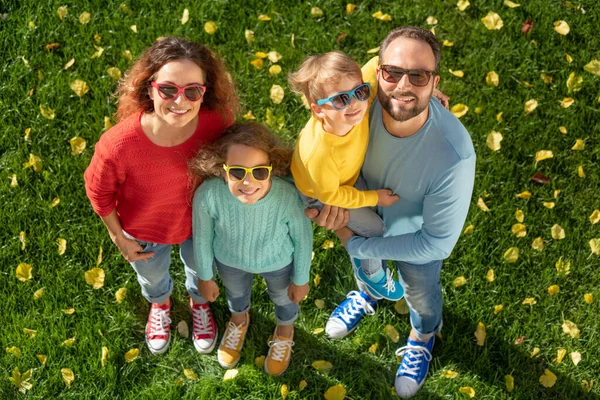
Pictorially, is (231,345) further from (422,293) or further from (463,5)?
(463,5)

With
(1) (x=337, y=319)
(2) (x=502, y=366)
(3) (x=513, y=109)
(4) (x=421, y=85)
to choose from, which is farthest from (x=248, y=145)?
(3) (x=513, y=109)

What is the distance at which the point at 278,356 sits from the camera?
3.82m

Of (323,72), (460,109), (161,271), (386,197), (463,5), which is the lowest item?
(161,271)

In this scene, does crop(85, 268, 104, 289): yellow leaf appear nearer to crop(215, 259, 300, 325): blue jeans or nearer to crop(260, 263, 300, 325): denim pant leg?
crop(215, 259, 300, 325): blue jeans

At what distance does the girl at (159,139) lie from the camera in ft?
9.07

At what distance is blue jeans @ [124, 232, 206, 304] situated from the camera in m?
3.45

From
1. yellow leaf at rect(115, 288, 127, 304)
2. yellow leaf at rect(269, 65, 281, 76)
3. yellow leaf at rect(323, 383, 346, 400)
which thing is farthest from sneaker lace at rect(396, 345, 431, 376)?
yellow leaf at rect(269, 65, 281, 76)

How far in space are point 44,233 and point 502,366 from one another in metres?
2.83

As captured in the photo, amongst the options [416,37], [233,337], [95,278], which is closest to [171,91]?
[416,37]

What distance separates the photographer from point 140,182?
2.94 m

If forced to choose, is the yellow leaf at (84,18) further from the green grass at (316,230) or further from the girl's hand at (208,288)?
the girl's hand at (208,288)

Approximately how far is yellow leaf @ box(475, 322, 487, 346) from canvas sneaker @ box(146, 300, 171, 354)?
1764 mm

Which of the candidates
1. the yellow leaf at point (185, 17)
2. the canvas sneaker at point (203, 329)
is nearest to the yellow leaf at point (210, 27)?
the yellow leaf at point (185, 17)

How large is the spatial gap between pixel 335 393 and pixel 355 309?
0.50 m
